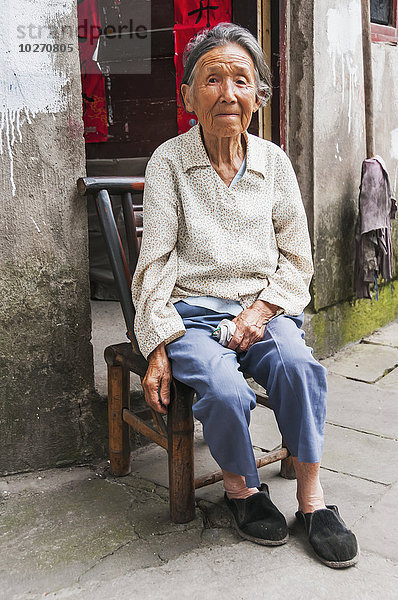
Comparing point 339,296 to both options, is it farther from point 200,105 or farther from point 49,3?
point 49,3

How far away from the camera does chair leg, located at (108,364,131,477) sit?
8.50 ft

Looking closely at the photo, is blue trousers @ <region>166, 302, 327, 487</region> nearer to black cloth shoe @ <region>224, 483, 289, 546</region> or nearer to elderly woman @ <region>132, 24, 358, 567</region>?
elderly woman @ <region>132, 24, 358, 567</region>

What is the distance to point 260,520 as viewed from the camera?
219cm

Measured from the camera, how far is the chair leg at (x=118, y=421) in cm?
259

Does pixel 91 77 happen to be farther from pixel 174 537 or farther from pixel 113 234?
pixel 174 537

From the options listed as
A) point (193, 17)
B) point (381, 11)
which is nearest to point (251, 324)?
point (193, 17)

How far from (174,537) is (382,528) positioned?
0.73 meters

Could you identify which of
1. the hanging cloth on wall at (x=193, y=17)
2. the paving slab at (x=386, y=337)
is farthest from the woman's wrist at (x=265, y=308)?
the hanging cloth on wall at (x=193, y=17)

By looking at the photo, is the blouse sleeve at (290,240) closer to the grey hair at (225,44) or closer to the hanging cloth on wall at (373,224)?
the grey hair at (225,44)

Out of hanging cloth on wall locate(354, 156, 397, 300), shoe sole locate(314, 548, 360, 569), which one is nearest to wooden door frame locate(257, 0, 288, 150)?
hanging cloth on wall locate(354, 156, 397, 300)

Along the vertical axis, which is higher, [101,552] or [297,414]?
[297,414]

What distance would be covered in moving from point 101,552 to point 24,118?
1600mm

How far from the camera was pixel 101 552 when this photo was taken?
6.97ft

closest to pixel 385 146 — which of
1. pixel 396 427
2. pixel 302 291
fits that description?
pixel 396 427
